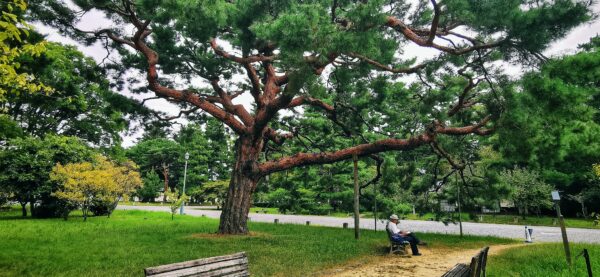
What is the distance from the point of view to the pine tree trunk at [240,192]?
12961mm

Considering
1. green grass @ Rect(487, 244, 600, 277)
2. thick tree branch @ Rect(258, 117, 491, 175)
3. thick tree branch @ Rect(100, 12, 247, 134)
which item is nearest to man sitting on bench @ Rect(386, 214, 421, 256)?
green grass @ Rect(487, 244, 600, 277)

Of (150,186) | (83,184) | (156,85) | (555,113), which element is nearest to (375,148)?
(555,113)

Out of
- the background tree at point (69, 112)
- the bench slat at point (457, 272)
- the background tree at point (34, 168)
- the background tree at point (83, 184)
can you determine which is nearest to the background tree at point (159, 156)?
the background tree at point (69, 112)

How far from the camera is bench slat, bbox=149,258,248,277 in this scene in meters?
3.60

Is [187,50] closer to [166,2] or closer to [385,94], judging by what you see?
[166,2]

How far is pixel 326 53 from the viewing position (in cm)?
656

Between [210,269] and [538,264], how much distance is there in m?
7.36

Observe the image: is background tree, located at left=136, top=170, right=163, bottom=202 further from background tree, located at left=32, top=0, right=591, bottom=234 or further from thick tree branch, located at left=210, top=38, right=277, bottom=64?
thick tree branch, located at left=210, top=38, right=277, bottom=64

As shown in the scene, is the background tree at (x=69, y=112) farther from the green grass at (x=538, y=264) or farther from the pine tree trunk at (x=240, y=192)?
the green grass at (x=538, y=264)

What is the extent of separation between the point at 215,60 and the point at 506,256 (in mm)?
10083

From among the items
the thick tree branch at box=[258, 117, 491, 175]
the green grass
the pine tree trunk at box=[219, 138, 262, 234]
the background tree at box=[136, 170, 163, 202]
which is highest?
the background tree at box=[136, 170, 163, 202]

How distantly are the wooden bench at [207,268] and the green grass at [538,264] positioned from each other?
5078 millimetres

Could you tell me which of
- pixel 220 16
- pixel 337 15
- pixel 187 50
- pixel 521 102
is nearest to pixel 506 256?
pixel 521 102

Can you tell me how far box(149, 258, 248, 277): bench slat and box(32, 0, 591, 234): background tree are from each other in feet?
12.4
